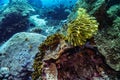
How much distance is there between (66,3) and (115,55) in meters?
14.3

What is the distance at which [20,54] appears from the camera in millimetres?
6156

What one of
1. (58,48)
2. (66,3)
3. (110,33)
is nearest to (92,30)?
(58,48)

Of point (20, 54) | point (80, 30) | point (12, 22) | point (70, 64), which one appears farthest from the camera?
point (12, 22)

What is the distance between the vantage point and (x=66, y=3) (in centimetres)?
1847

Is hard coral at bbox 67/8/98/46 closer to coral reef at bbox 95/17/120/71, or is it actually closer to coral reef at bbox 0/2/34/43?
coral reef at bbox 95/17/120/71

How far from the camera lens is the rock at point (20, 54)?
19.2ft

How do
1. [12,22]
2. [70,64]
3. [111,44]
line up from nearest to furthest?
[70,64]
[111,44]
[12,22]

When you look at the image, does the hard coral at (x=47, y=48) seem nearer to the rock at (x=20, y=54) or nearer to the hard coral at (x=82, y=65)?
the hard coral at (x=82, y=65)

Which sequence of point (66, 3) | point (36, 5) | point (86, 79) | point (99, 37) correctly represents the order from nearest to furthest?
point (86, 79)
point (99, 37)
point (66, 3)
point (36, 5)

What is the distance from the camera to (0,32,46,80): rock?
19.2 ft

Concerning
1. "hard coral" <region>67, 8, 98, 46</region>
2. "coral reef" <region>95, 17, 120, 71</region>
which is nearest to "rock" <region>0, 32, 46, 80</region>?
"coral reef" <region>95, 17, 120, 71</region>

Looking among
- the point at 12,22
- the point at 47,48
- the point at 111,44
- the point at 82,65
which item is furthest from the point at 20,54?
the point at 12,22

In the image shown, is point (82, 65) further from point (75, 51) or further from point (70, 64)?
point (75, 51)

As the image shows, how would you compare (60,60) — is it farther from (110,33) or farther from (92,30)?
(110,33)
